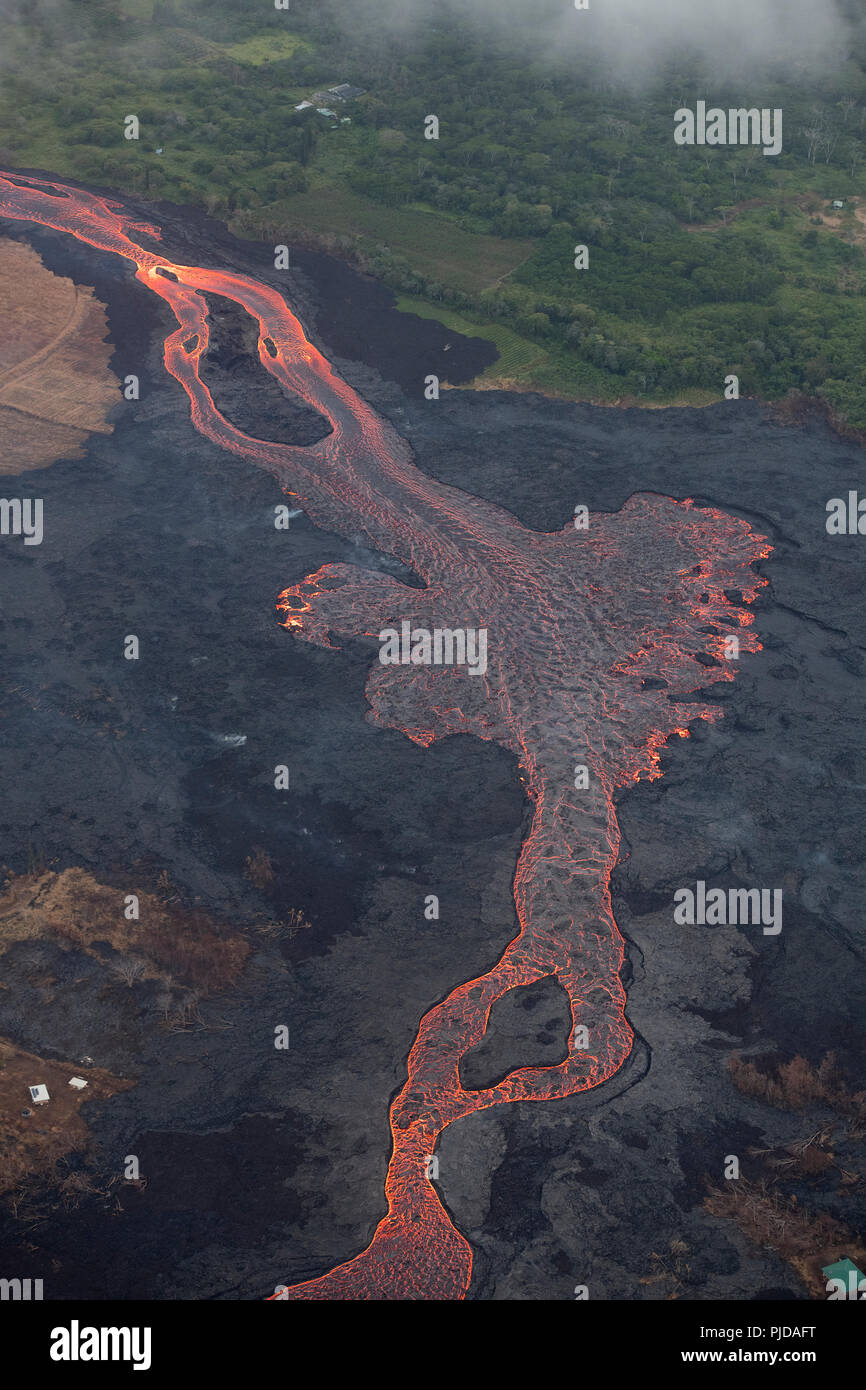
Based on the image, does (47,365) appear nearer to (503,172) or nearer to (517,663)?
(517,663)

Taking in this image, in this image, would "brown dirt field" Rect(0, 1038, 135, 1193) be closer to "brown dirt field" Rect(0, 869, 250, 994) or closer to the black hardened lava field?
the black hardened lava field

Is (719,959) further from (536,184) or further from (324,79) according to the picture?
(324,79)

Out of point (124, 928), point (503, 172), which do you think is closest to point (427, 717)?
point (124, 928)

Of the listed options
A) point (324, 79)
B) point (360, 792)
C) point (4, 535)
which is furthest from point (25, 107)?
point (360, 792)

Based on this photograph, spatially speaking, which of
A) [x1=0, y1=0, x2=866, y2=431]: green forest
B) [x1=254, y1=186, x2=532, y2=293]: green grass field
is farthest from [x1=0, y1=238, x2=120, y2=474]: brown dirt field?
[x1=254, y1=186, x2=532, y2=293]: green grass field

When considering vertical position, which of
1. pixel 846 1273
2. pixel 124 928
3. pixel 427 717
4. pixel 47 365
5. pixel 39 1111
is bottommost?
pixel 846 1273

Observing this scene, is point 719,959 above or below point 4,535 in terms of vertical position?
below

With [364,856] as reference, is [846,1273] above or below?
below
